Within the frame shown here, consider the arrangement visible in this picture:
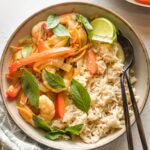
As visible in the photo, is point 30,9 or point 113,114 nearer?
point 113,114

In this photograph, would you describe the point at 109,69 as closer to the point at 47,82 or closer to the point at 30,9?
the point at 47,82

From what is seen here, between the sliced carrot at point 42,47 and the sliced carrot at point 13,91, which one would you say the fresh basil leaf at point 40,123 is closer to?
the sliced carrot at point 13,91

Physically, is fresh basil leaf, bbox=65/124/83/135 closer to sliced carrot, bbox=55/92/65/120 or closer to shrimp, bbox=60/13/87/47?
sliced carrot, bbox=55/92/65/120

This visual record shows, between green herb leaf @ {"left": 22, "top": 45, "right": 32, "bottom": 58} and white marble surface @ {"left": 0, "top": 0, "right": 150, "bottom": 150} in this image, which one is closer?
green herb leaf @ {"left": 22, "top": 45, "right": 32, "bottom": 58}

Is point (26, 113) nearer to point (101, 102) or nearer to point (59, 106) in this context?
point (59, 106)

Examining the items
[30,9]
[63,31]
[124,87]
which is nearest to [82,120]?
[124,87]

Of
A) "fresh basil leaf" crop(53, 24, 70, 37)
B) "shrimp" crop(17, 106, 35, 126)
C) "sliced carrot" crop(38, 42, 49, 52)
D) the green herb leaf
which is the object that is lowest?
"shrimp" crop(17, 106, 35, 126)

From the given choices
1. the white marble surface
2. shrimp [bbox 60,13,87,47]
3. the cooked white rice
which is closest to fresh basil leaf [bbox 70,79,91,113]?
the cooked white rice

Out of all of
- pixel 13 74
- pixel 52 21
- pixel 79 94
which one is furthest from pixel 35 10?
pixel 79 94
